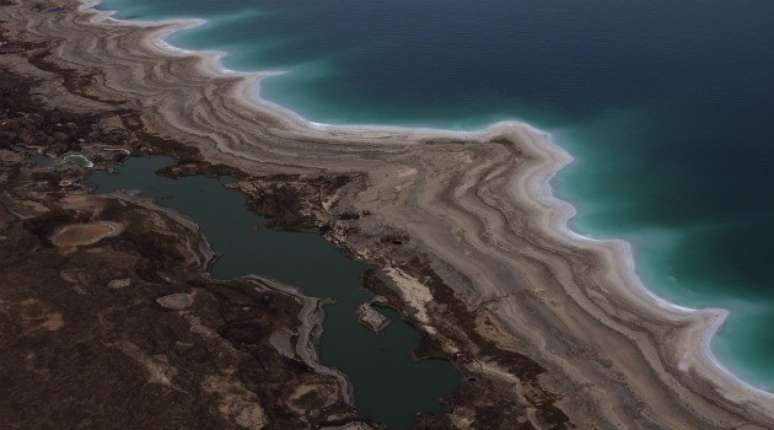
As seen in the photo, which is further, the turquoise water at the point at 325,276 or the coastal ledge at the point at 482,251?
the turquoise water at the point at 325,276

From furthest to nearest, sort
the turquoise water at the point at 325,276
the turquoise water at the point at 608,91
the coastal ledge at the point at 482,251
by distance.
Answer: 1. the turquoise water at the point at 608,91
2. the turquoise water at the point at 325,276
3. the coastal ledge at the point at 482,251

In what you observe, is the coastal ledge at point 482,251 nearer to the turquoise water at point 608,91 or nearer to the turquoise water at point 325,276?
the turquoise water at point 325,276

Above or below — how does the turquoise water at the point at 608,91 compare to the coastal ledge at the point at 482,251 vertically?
above

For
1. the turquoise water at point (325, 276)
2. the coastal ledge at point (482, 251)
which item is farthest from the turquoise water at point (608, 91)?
the turquoise water at point (325, 276)

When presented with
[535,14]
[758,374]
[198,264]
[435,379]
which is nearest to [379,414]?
[435,379]

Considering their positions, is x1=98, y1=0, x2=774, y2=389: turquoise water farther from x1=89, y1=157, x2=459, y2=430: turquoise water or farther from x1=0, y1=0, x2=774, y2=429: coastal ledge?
Answer: x1=89, y1=157, x2=459, y2=430: turquoise water

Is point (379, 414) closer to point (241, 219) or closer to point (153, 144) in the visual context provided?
point (241, 219)
